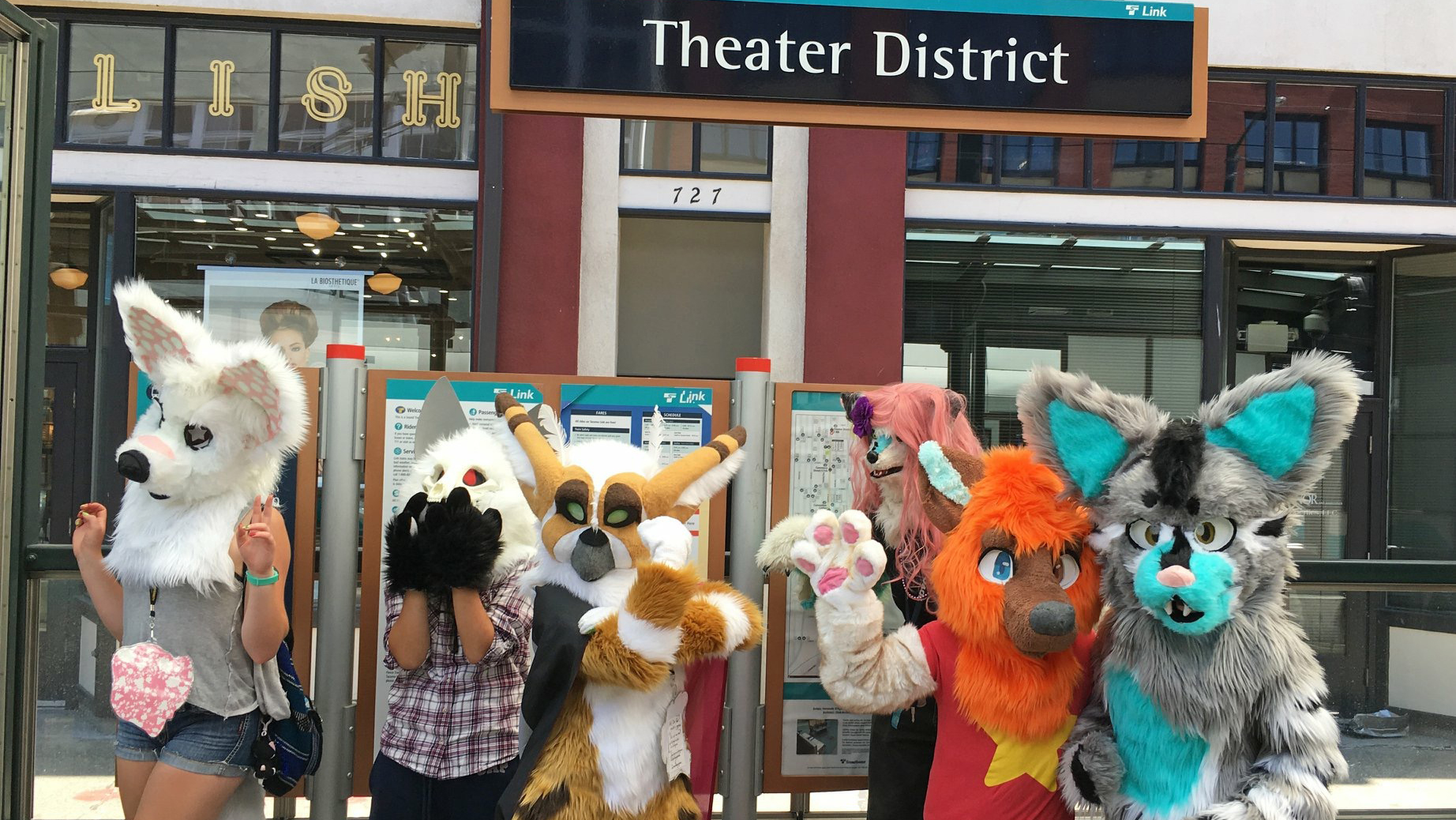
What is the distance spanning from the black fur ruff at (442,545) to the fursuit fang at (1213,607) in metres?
1.48

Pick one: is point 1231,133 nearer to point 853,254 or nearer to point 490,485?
point 853,254

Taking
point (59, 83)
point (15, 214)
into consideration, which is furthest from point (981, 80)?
point (59, 83)

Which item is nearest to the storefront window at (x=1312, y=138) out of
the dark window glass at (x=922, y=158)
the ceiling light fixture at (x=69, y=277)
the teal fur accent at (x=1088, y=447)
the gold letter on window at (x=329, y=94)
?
the dark window glass at (x=922, y=158)

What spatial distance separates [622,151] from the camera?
825cm

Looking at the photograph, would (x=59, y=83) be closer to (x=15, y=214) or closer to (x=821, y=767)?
(x=15, y=214)

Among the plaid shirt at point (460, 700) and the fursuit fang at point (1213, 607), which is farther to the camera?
the plaid shirt at point (460, 700)

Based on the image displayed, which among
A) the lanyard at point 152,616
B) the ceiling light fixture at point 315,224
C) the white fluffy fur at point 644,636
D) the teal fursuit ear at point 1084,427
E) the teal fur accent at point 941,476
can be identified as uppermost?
the ceiling light fixture at point 315,224

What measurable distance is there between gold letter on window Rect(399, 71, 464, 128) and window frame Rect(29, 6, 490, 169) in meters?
0.15

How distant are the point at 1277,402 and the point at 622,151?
6422 mm

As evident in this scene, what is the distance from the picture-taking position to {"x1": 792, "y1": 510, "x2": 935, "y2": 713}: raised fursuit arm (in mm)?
2521

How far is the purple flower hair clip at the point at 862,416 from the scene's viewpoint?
10.5ft

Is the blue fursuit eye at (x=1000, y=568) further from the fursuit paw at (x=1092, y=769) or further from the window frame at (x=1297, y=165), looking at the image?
the window frame at (x=1297, y=165)

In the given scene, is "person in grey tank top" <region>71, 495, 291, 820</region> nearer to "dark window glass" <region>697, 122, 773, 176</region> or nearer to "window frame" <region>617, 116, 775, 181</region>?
"window frame" <region>617, 116, 775, 181</region>

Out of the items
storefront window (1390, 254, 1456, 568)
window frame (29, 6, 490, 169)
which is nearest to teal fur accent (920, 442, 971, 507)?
window frame (29, 6, 490, 169)
